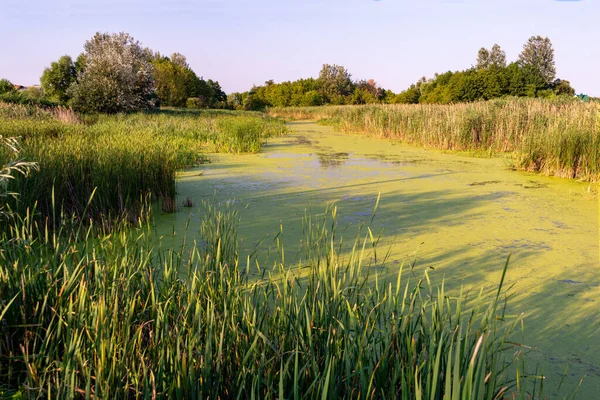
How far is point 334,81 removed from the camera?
40.1m

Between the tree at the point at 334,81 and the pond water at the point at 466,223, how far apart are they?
113 ft

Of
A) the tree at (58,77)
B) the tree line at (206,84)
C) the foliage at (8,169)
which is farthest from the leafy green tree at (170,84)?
the foliage at (8,169)

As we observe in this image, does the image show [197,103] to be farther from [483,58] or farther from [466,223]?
[483,58]

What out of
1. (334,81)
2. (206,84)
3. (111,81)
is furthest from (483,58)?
(111,81)

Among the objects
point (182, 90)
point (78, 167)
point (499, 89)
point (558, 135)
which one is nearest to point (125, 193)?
point (78, 167)

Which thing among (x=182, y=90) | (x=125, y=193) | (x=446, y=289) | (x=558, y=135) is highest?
(x=182, y=90)

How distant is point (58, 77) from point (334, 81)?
75.0 ft

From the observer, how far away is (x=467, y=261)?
2512 mm

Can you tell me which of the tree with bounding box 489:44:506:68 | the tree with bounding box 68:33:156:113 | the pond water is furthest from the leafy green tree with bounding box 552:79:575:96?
the pond water

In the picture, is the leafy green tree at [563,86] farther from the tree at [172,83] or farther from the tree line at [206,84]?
the tree at [172,83]

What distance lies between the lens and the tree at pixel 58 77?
926 inches

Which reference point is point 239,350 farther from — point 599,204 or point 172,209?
point 599,204

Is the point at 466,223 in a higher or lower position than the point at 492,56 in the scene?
lower

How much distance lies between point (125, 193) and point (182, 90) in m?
27.3
